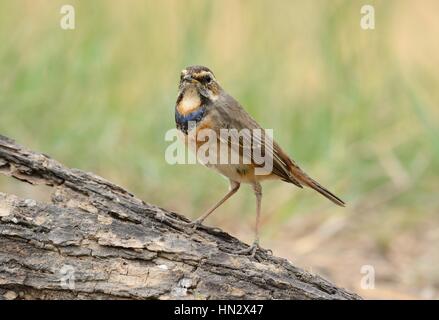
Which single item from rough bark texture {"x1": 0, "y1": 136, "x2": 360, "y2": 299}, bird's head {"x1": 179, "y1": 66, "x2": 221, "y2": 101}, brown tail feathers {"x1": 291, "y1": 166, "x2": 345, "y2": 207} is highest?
bird's head {"x1": 179, "y1": 66, "x2": 221, "y2": 101}

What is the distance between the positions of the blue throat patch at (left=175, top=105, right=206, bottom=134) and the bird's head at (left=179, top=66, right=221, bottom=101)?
11 cm

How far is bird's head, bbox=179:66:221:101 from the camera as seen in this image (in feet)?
18.1

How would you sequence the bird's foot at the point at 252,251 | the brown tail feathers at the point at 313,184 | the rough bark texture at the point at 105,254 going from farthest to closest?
the brown tail feathers at the point at 313,184 → the bird's foot at the point at 252,251 → the rough bark texture at the point at 105,254

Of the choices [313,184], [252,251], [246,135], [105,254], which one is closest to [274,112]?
[313,184]

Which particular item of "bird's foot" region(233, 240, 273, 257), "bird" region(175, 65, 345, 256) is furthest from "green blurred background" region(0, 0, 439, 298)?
"bird's foot" region(233, 240, 273, 257)

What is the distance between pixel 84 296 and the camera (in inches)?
176

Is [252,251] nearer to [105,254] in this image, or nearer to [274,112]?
[105,254]

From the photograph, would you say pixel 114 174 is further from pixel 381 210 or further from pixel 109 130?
pixel 381 210

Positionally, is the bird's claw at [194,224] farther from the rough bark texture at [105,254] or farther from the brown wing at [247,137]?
the brown wing at [247,137]

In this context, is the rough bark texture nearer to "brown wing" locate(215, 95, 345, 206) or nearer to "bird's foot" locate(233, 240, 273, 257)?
"bird's foot" locate(233, 240, 273, 257)

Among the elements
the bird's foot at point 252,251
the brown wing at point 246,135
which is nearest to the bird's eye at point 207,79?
the brown wing at point 246,135

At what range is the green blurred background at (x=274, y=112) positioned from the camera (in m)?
7.91

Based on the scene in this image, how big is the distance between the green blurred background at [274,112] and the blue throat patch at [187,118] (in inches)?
86.9
